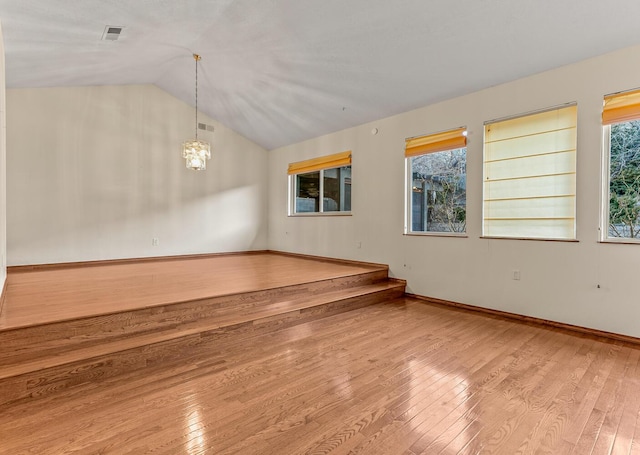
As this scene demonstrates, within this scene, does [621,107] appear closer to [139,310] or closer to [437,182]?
[437,182]

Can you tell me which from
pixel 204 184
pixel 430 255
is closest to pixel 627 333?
pixel 430 255

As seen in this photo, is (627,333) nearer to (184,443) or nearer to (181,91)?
(184,443)

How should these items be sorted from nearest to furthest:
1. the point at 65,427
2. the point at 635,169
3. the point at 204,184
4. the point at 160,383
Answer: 1. the point at 65,427
2. the point at 160,383
3. the point at 635,169
4. the point at 204,184

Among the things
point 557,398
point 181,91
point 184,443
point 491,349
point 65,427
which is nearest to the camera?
point 184,443

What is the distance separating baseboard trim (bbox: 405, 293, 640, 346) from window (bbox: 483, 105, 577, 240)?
0.91 metres

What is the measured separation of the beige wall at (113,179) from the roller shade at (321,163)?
1.18 m

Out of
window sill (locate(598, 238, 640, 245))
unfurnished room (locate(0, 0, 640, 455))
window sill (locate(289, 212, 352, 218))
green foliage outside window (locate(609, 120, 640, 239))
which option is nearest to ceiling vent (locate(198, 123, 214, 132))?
unfurnished room (locate(0, 0, 640, 455))

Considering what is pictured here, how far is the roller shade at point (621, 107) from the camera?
2930 mm

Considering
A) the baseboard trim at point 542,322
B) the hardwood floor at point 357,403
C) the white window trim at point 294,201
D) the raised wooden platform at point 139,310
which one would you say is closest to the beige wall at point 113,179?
the raised wooden platform at point 139,310

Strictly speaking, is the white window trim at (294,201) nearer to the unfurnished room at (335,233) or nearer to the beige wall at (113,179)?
the unfurnished room at (335,233)

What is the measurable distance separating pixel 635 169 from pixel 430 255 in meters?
2.23

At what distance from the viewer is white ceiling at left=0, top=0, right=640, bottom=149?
9.16 ft

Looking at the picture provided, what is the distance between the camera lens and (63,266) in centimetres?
487

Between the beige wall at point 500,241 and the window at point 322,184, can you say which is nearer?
the beige wall at point 500,241
